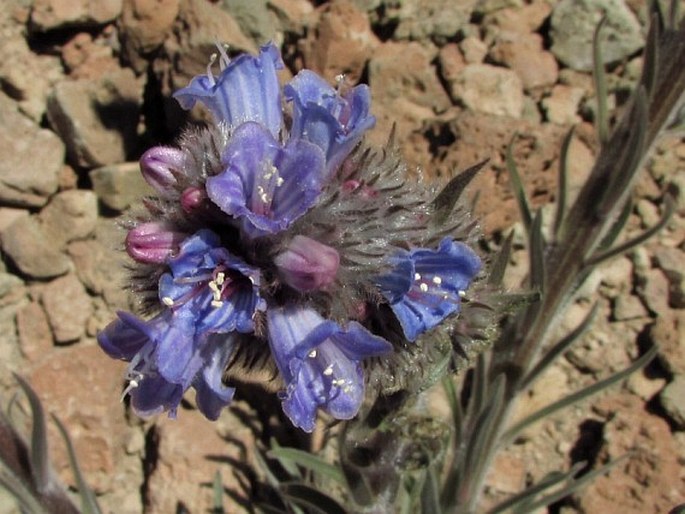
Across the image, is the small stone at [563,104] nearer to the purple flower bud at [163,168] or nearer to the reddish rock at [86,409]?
the reddish rock at [86,409]

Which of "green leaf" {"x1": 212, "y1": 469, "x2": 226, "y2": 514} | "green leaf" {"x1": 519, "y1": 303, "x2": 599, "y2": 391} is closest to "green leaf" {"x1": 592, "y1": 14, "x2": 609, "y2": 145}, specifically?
"green leaf" {"x1": 519, "y1": 303, "x2": 599, "y2": 391}

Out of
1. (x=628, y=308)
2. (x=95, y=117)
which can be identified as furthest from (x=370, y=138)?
→ (x=628, y=308)

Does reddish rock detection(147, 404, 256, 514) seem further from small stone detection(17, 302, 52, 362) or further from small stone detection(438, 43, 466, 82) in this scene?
small stone detection(438, 43, 466, 82)

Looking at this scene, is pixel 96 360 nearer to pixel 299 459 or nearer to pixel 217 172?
pixel 299 459

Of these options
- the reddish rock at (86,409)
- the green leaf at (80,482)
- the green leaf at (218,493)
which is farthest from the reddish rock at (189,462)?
the green leaf at (80,482)

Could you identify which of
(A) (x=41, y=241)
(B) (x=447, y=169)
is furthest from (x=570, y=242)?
(A) (x=41, y=241)

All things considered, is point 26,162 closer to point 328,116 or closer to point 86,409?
point 86,409

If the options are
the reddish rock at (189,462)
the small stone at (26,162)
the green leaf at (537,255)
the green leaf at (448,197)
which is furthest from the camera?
the small stone at (26,162)
